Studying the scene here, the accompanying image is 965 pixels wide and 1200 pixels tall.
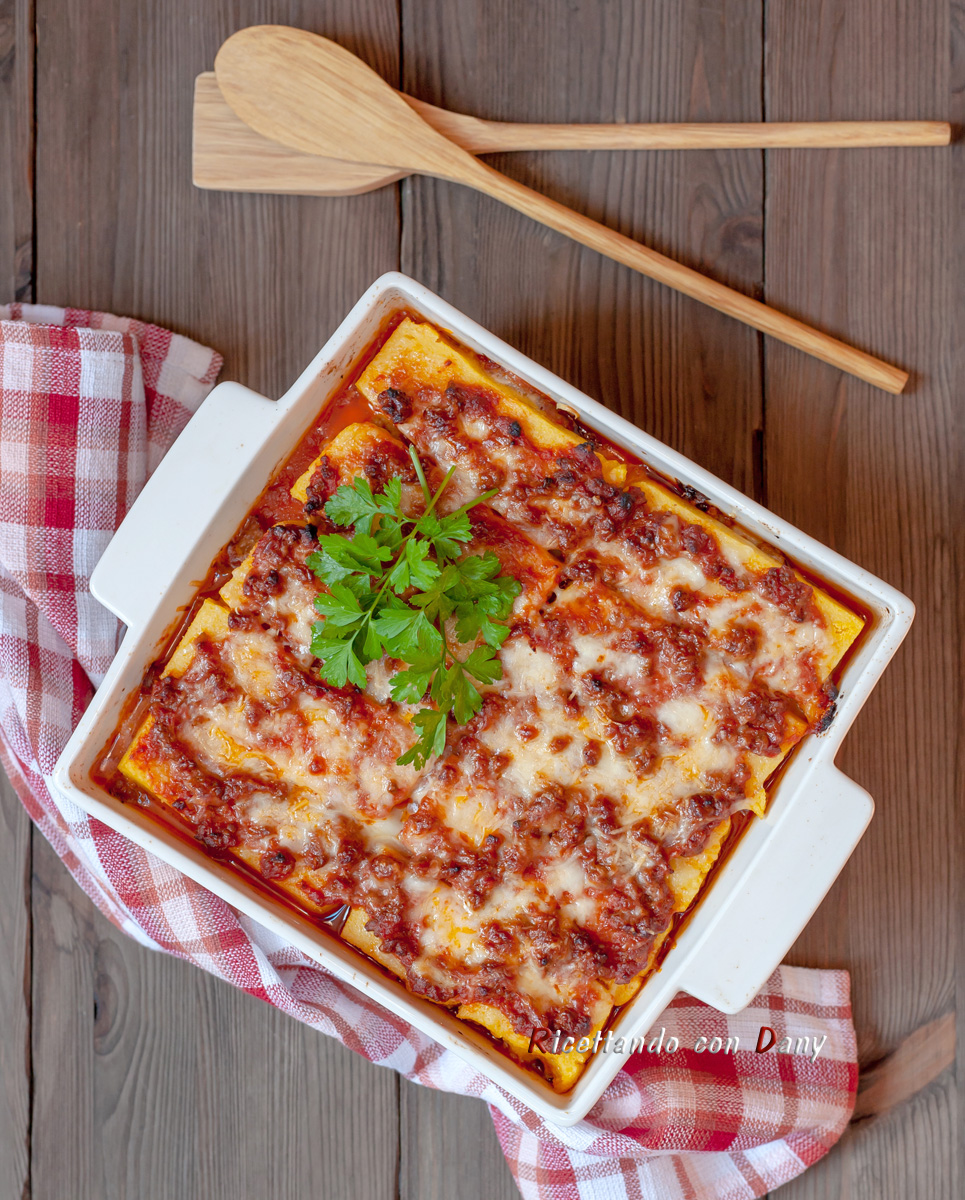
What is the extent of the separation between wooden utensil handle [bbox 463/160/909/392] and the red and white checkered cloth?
714 millimetres

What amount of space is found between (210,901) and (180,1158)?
0.68m

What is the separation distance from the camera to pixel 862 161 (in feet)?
6.79

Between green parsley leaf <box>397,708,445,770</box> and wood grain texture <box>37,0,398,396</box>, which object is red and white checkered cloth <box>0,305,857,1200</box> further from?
green parsley leaf <box>397,708,445,770</box>

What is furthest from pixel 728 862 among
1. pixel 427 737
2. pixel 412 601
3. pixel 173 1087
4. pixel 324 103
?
pixel 324 103

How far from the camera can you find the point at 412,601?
1617 mm

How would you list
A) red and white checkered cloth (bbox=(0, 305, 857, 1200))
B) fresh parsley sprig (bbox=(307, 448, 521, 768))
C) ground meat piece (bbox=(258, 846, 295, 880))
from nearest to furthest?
fresh parsley sprig (bbox=(307, 448, 521, 768)), ground meat piece (bbox=(258, 846, 295, 880)), red and white checkered cloth (bbox=(0, 305, 857, 1200))

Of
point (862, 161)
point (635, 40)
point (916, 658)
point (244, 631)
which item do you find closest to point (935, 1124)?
point (916, 658)

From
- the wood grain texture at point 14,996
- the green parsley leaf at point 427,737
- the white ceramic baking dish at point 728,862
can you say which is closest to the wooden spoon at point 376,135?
the white ceramic baking dish at point 728,862

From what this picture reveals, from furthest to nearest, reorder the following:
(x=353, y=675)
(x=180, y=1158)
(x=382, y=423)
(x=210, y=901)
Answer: (x=180, y=1158), (x=210, y=901), (x=382, y=423), (x=353, y=675)

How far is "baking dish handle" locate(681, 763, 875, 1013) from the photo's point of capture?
5.46 feet

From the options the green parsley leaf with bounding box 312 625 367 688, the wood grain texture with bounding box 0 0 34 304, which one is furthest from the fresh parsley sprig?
the wood grain texture with bounding box 0 0 34 304

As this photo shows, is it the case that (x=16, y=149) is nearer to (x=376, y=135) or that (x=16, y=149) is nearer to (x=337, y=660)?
(x=376, y=135)

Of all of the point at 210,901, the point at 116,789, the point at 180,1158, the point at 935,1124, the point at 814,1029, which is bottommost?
the point at 180,1158

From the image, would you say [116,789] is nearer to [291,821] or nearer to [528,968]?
[291,821]
